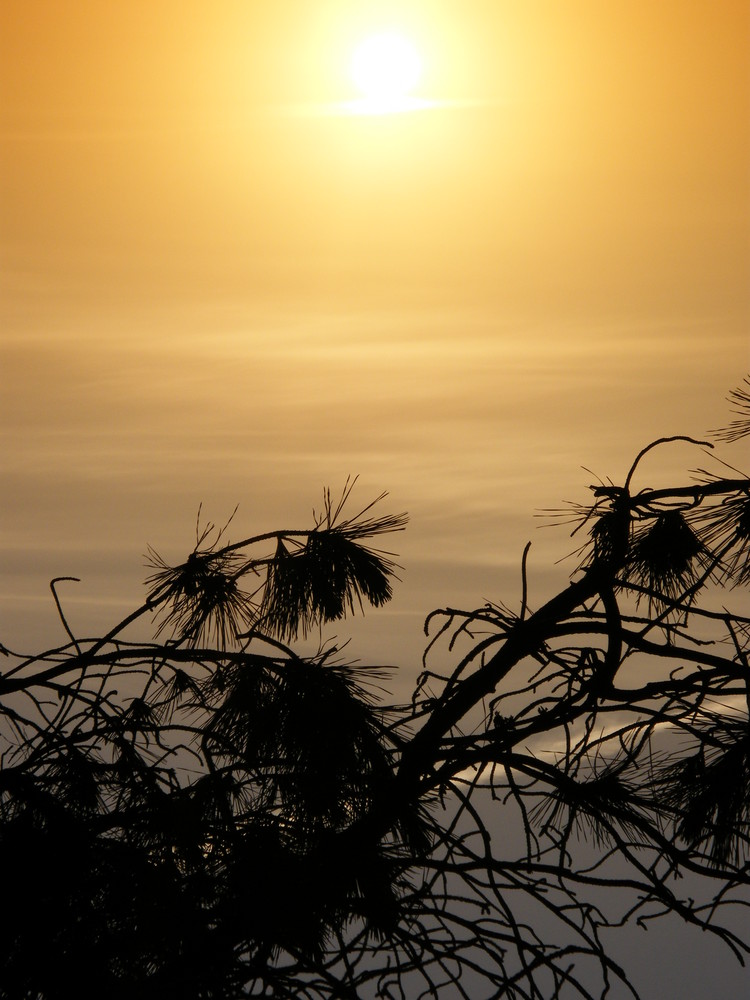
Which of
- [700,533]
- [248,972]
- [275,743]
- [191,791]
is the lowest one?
[248,972]

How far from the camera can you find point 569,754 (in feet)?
7.59

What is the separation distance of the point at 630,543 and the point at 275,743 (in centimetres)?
91

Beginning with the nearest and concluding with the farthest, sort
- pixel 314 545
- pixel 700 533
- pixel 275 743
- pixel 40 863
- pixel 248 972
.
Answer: pixel 248 972 < pixel 40 863 < pixel 700 533 < pixel 275 743 < pixel 314 545

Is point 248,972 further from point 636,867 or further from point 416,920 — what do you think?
point 636,867

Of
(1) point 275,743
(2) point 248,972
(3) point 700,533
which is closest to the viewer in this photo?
(2) point 248,972

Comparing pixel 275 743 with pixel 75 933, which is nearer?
pixel 75 933

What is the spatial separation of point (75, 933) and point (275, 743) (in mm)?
623

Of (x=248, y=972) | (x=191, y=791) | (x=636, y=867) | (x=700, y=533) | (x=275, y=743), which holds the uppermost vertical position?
(x=700, y=533)

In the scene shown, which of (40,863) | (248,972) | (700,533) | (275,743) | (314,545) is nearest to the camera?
(248,972)

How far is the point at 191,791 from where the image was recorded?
7.64 ft

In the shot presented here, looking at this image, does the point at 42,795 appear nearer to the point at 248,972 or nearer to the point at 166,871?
the point at 166,871

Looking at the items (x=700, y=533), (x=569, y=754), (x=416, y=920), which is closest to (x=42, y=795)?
(x=416, y=920)

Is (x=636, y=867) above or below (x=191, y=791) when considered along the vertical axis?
below

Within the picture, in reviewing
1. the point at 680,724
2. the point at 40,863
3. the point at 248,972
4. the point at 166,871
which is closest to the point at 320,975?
the point at 248,972
